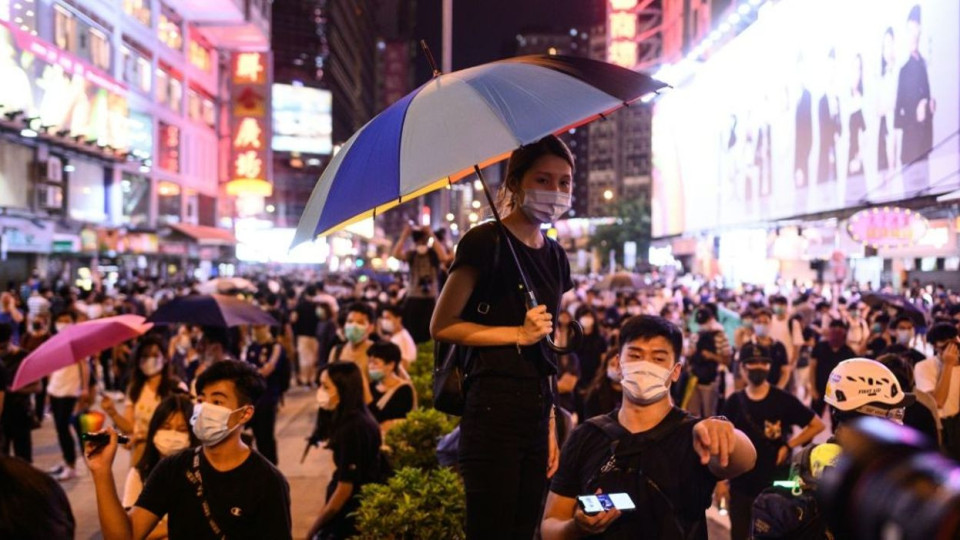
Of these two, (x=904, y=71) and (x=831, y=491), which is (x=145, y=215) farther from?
(x=831, y=491)

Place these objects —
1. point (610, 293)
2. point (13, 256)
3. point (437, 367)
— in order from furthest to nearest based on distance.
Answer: point (13, 256), point (610, 293), point (437, 367)

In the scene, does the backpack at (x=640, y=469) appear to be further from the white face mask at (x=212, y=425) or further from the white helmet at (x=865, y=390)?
the white face mask at (x=212, y=425)

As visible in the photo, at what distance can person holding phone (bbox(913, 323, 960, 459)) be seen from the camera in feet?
22.1

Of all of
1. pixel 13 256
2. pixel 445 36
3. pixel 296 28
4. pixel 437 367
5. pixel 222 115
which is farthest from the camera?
pixel 296 28

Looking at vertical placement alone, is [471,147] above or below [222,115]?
below

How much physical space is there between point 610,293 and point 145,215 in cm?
2469

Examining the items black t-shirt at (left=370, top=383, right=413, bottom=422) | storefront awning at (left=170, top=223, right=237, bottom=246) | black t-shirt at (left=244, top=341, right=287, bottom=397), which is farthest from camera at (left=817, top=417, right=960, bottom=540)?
storefront awning at (left=170, top=223, right=237, bottom=246)

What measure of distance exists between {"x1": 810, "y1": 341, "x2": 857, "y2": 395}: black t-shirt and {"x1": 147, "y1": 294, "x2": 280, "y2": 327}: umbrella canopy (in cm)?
581

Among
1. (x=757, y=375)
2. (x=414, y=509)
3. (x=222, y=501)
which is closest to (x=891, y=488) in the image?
(x=222, y=501)

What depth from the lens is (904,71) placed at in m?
19.4

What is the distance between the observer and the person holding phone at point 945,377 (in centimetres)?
672

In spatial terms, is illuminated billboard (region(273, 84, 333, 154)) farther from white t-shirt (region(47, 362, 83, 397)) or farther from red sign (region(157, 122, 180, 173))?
white t-shirt (region(47, 362, 83, 397))

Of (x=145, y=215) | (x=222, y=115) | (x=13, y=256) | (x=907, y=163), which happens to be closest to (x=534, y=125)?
(x=907, y=163)

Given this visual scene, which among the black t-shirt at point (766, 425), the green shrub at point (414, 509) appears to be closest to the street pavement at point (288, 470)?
the green shrub at point (414, 509)
